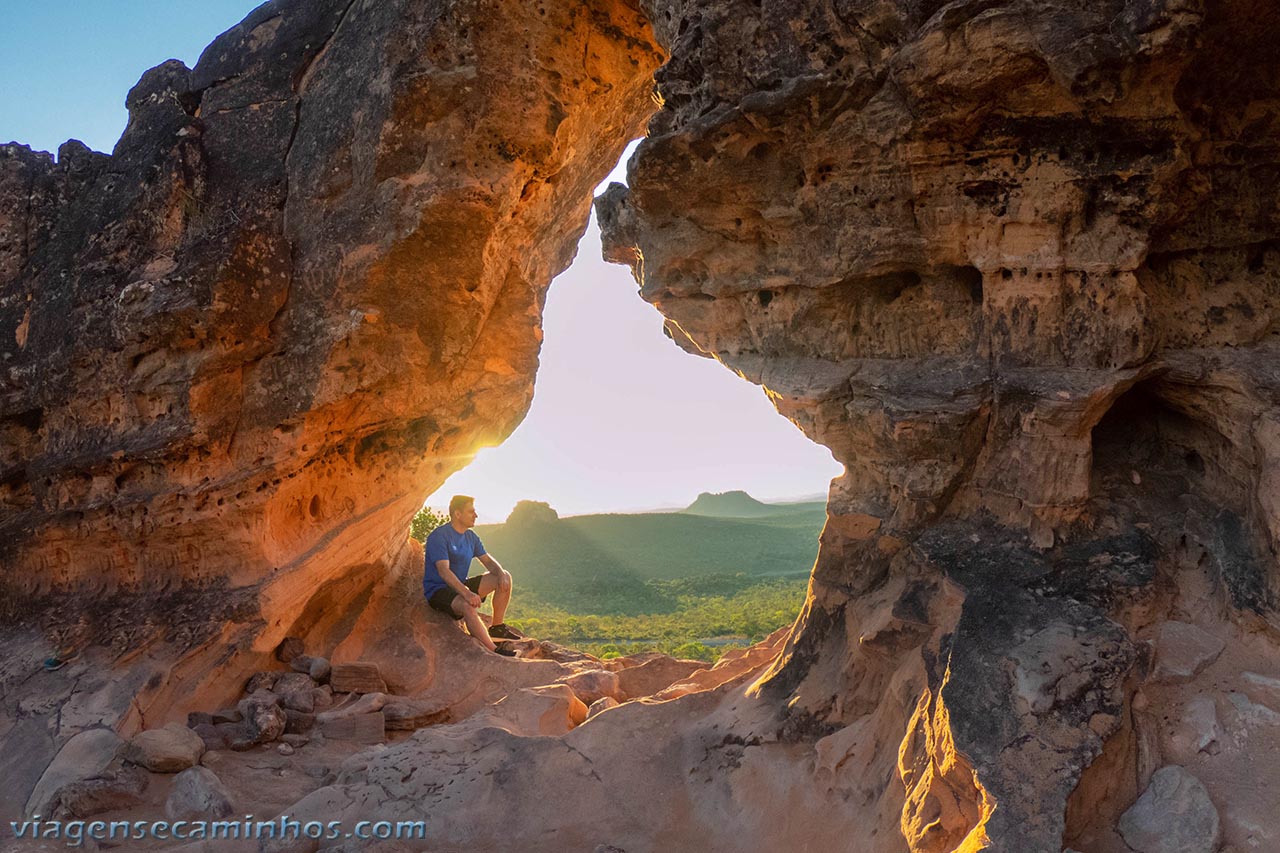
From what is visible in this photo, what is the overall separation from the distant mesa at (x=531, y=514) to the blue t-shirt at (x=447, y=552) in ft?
54.8

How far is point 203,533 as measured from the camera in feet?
20.6

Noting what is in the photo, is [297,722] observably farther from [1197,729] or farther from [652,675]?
[1197,729]

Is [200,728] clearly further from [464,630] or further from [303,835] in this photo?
[464,630]

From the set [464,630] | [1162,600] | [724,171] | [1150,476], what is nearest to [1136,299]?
[1150,476]

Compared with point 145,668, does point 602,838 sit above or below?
below

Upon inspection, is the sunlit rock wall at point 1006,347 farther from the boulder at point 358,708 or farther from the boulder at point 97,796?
the boulder at point 97,796

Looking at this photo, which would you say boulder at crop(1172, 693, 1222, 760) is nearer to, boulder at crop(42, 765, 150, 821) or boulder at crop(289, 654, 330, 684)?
boulder at crop(42, 765, 150, 821)

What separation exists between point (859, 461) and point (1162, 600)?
61.7 inches

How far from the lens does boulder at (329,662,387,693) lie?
20.9ft

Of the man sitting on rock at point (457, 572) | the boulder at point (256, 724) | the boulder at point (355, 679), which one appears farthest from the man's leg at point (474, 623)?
the boulder at point (256, 724)

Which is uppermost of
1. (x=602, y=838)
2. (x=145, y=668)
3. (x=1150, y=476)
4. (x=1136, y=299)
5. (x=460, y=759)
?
(x=1136, y=299)

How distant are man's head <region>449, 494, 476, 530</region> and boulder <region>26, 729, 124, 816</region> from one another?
3.03 meters

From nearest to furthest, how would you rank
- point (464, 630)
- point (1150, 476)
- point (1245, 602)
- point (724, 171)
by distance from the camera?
point (1245, 602) → point (1150, 476) → point (724, 171) → point (464, 630)

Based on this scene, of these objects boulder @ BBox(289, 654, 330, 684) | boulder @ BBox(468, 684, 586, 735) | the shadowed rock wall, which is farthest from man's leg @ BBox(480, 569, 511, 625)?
boulder @ BBox(468, 684, 586, 735)
